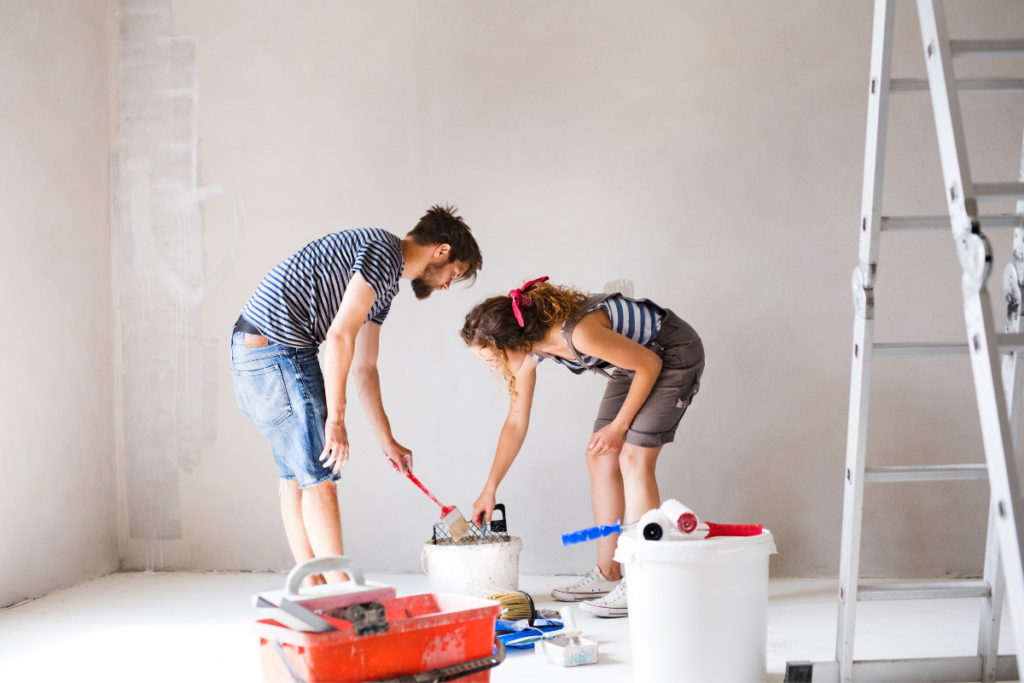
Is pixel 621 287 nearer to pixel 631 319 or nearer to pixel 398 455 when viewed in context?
pixel 631 319

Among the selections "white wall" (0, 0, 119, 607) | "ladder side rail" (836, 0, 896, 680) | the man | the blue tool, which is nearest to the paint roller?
the blue tool

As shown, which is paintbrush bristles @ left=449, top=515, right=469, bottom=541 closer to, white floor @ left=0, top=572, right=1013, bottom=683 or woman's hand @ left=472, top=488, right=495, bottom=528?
woman's hand @ left=472, top=488, right=495, bottom=528

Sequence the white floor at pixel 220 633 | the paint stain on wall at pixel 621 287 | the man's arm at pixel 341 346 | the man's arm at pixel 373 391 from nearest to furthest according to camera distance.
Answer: the white floor at pixel 220 633 < the man's arm at pixel 341 346 < the man's arm at pixel 373 391 < the paint stain on wall at pixel 621 287

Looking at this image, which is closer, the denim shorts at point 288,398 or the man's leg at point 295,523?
the denim shorts at point 288,398

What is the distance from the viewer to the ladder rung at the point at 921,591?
5.36 feet

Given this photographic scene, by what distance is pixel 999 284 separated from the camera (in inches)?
119

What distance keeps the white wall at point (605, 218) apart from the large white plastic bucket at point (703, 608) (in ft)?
4.41

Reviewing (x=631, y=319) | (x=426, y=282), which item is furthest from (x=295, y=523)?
(x=631, y=319)

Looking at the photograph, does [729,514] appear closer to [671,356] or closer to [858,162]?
[671,356]

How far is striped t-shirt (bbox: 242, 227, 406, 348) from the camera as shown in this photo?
2164mm

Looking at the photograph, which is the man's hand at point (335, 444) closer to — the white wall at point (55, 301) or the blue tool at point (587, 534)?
the blue tool at point (587, 534)

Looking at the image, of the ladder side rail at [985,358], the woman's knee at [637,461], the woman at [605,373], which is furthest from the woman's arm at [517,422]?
the ladder side rail at [985,358]

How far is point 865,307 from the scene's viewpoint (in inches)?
66.2

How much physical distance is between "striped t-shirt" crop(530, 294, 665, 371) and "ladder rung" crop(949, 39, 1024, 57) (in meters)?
1.15
